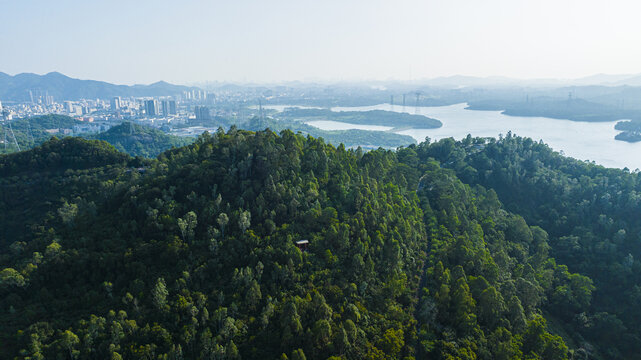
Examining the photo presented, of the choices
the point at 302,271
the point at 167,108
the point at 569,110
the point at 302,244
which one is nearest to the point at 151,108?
the point at 167,108

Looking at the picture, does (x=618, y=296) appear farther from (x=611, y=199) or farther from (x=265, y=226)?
(x=265, y=226)

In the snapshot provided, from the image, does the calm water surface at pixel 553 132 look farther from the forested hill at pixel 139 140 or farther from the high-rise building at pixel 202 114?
the forested hill at pixel 139 140

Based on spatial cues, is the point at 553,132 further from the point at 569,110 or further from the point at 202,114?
the point at 202,114

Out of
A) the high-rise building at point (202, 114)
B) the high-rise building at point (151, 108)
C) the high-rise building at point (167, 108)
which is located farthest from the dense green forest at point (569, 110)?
the high-rise building at point (151, 108)

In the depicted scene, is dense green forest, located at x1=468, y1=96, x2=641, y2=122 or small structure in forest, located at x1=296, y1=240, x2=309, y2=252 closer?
small structure in forest, located at x1=296, y1=240, x2=309, y2=252

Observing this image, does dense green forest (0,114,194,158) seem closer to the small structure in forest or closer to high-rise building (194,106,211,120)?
high-rise building (194,106,211,120)

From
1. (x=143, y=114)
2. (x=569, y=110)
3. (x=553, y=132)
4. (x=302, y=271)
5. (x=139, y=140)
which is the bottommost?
(x=302, y=271)

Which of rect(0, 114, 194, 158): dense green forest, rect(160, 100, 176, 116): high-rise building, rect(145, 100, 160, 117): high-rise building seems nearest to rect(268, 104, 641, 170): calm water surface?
rect(0, 114, 194, 158): dense green forest
